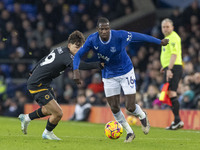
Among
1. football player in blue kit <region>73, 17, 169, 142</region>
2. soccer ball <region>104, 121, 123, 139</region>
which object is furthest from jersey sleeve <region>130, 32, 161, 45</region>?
soccer ball <region>104, 121, 123, 139</region>

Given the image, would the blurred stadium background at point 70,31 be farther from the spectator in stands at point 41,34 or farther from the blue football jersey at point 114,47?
the blue football jersey at point 114,47

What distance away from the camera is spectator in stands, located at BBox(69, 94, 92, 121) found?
1740 centimetres

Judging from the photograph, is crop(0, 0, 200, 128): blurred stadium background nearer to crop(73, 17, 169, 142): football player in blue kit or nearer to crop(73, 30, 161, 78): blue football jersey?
crop(73, 17, 169, 142): football player in blue kit

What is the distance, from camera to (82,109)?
17.6 metres

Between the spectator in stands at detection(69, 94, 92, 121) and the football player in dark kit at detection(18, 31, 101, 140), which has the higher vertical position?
the football player in dark kit at detection(18, 31, 101, 140)

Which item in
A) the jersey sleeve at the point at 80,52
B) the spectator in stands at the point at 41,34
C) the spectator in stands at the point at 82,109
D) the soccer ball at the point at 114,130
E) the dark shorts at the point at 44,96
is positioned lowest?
the spectator in stands at the point at 82,109

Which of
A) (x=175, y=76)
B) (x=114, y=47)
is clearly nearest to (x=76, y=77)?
(x=114, y=47)

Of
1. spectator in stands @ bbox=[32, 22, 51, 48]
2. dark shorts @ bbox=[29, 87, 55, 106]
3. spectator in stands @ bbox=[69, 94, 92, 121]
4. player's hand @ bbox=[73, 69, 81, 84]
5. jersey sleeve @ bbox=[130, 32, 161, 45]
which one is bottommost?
spectator in stands @ bbox=[69, 94, 92, 121]

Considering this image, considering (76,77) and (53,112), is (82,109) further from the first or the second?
(76,77)

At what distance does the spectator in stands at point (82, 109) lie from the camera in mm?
17400

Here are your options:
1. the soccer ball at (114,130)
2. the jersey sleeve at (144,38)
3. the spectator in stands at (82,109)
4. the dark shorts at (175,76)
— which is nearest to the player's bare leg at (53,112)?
the soccer ball at (114,130)

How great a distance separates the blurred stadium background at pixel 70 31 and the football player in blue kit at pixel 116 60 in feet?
25.9

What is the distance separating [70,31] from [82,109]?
562cm

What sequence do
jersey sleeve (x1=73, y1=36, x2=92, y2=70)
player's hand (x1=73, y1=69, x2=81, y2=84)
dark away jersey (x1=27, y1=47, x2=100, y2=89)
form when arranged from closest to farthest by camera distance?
player's hand (x1=73, y1=69, x2=81, y2=84) → jersey sleeve (x1=73, y1=36, x2=92, y2=70) → dark away jersey (x1=27, y1=47, x2=100, y2=89)
